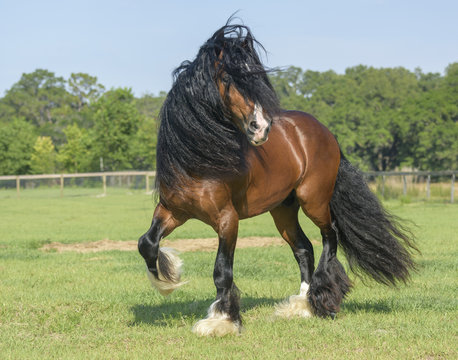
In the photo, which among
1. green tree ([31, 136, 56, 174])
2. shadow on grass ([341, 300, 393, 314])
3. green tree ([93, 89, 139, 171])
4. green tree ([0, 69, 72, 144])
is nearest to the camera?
shadow on grass ([341, 300, 393, 314])

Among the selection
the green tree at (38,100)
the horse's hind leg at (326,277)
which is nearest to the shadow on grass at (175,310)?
the horse's hind leg at (326,277)

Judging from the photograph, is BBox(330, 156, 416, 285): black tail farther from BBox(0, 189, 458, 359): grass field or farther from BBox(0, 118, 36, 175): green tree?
BBox(0, 118, 36, 175): green tree

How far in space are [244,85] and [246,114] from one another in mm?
241

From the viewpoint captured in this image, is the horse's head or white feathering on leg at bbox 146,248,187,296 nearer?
the horse's head

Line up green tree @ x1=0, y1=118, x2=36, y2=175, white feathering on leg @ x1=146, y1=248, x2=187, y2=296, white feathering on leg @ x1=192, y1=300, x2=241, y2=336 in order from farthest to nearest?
green tree @ x1=0, y1=118, x2=36, y2=175, white feathering on leg @ x1=146, y1=248, x2=187, y2=296, white feathering on leg @ x1=192, y1=300, x2=241, y2=336

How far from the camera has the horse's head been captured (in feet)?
14.4

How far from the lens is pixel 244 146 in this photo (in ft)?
16.3

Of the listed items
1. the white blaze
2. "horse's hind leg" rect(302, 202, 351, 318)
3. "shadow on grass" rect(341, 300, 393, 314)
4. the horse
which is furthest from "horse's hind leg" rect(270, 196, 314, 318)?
the white blaze

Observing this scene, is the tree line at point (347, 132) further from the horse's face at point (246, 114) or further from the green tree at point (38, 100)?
the horse's face at point (246, 114)

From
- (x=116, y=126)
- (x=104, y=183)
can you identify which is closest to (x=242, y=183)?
(x=104, y=183)

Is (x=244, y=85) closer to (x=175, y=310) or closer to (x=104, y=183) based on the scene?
(x=175, y=310)

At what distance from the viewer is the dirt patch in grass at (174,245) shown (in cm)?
1202

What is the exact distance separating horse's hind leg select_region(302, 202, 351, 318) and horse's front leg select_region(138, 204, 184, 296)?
145 centimetres

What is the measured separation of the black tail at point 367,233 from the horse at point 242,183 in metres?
0.01
